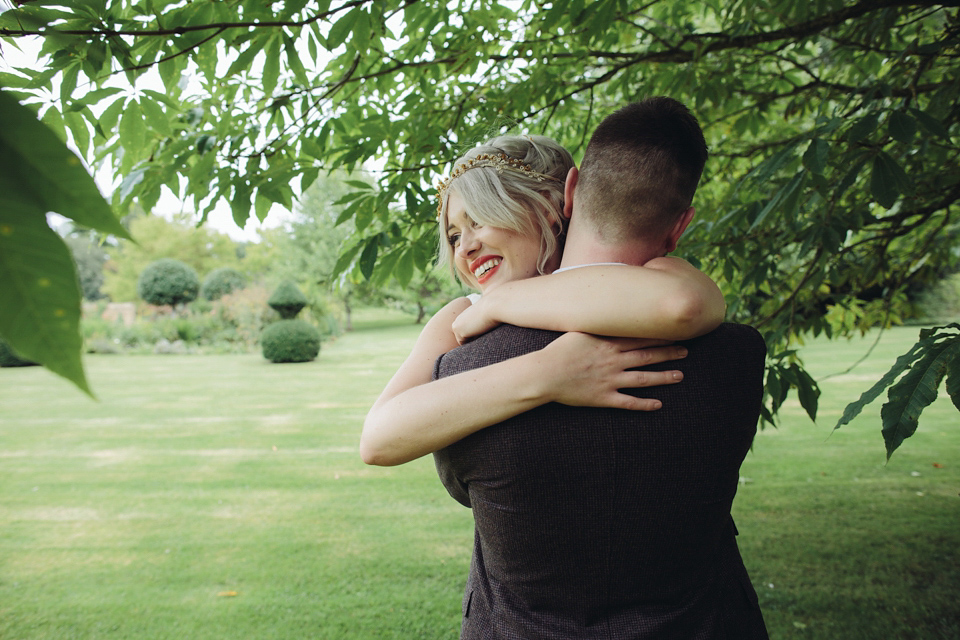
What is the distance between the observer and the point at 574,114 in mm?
4133

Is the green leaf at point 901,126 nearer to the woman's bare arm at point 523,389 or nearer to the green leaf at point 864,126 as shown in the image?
the green leaf at point 864,126

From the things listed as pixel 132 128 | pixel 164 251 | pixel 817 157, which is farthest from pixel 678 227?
pixel 164 251

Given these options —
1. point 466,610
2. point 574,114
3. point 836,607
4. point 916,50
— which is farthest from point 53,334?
point 836,607

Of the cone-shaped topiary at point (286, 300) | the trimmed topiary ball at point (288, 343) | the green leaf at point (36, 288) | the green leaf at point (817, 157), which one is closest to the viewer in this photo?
the green leaf at point (36, 288)

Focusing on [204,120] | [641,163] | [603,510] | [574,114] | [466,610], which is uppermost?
[574,114]

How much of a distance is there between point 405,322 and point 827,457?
2994 centimetres

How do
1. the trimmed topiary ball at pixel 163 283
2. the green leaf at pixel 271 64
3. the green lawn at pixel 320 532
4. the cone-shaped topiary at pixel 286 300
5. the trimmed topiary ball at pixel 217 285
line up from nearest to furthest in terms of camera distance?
the green leaf at pixel 271 64, the green lawn at pixel 320 532, the cone-shaped topiary at pixel 286 300, the trimmed topiary ball at pixel 163 283, the trimmed topiary ball at pixel 217 285

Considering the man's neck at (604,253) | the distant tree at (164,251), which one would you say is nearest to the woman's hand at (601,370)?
the man's neck at (604,253)

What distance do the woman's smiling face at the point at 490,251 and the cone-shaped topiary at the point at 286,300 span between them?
20.1 meters

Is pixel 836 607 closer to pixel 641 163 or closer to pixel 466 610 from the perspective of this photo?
pixel 466 610

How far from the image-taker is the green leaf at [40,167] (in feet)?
1.15

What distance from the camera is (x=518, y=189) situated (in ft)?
4.78

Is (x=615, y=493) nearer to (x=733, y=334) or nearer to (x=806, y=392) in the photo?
(x=733, y=334)

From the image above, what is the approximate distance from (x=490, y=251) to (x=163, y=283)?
91.2 ft
